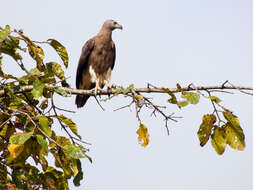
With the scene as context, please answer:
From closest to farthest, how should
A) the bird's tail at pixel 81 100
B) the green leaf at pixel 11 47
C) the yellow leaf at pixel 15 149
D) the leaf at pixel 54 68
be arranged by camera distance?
the yellow leaf at pixel 15 149 < the green leaf at pixel 11 47 < the leaf at pixel 54 68 < the bird's tail at pixel 81 100

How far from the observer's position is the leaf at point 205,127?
3.13 metres

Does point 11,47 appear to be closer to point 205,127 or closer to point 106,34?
point 205,127

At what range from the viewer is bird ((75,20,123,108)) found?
8484 mm

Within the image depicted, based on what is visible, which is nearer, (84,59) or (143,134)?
(143,134)

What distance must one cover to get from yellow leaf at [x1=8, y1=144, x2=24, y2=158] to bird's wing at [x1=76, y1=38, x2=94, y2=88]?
5989 mm

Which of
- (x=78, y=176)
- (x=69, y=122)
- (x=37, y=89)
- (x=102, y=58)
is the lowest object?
(x=78, y=176)

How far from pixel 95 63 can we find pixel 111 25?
1.35m

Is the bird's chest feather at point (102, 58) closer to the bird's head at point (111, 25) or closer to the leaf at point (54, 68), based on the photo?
the bird's head at point (111, 25)

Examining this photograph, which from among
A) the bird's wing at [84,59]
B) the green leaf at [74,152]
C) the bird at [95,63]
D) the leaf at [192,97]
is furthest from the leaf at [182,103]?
the bird's wing at [84,59]

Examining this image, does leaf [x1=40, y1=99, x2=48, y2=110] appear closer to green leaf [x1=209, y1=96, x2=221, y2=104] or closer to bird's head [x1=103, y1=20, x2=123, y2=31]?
green leaf [x1=209, y1=96, x2=221, y2=104]

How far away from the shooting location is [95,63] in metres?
8.48

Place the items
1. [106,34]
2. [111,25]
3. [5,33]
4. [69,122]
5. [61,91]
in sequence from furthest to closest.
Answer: [111,25] < [106,34] < [69,122] < [61,91] < [5,33]

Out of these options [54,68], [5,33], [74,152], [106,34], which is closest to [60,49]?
[54,68]

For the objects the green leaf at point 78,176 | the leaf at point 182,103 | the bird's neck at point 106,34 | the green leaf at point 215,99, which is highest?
the bird's neck at point 106,34
